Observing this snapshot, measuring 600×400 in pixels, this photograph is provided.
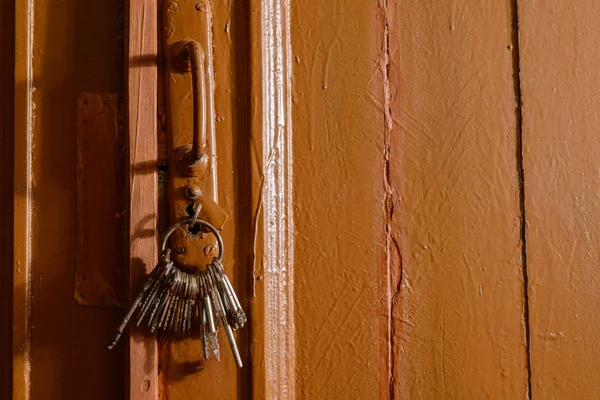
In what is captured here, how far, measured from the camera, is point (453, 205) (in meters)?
0.67

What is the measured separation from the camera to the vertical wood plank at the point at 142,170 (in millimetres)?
596

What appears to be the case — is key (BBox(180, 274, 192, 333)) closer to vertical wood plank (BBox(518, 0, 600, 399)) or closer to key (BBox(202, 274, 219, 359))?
key (BBox(202, 274, 219, 359))

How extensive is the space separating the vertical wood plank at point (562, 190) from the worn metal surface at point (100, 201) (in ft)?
1.83

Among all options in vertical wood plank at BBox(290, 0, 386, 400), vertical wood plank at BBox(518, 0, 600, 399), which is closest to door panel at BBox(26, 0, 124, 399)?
vertical wood plank at BBox(290, 0, 386, 400)

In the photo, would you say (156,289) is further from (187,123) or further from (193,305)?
(187,123)

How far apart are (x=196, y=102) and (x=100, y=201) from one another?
19 centimetres

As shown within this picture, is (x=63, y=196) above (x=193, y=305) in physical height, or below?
above

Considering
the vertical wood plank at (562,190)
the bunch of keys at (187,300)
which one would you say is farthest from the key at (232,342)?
the vertical wood plank at (562,190)

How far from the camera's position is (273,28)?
0.66 m

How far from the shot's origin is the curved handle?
0.57 meters

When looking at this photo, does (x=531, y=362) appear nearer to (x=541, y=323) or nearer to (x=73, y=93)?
(x=541, y=323)

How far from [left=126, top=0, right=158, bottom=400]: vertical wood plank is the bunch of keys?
3 cm

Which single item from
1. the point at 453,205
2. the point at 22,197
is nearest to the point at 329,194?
the point at 453,205

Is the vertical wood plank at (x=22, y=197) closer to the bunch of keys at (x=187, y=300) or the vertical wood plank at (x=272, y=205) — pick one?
the bunch of keys at (x=187, y=300)
